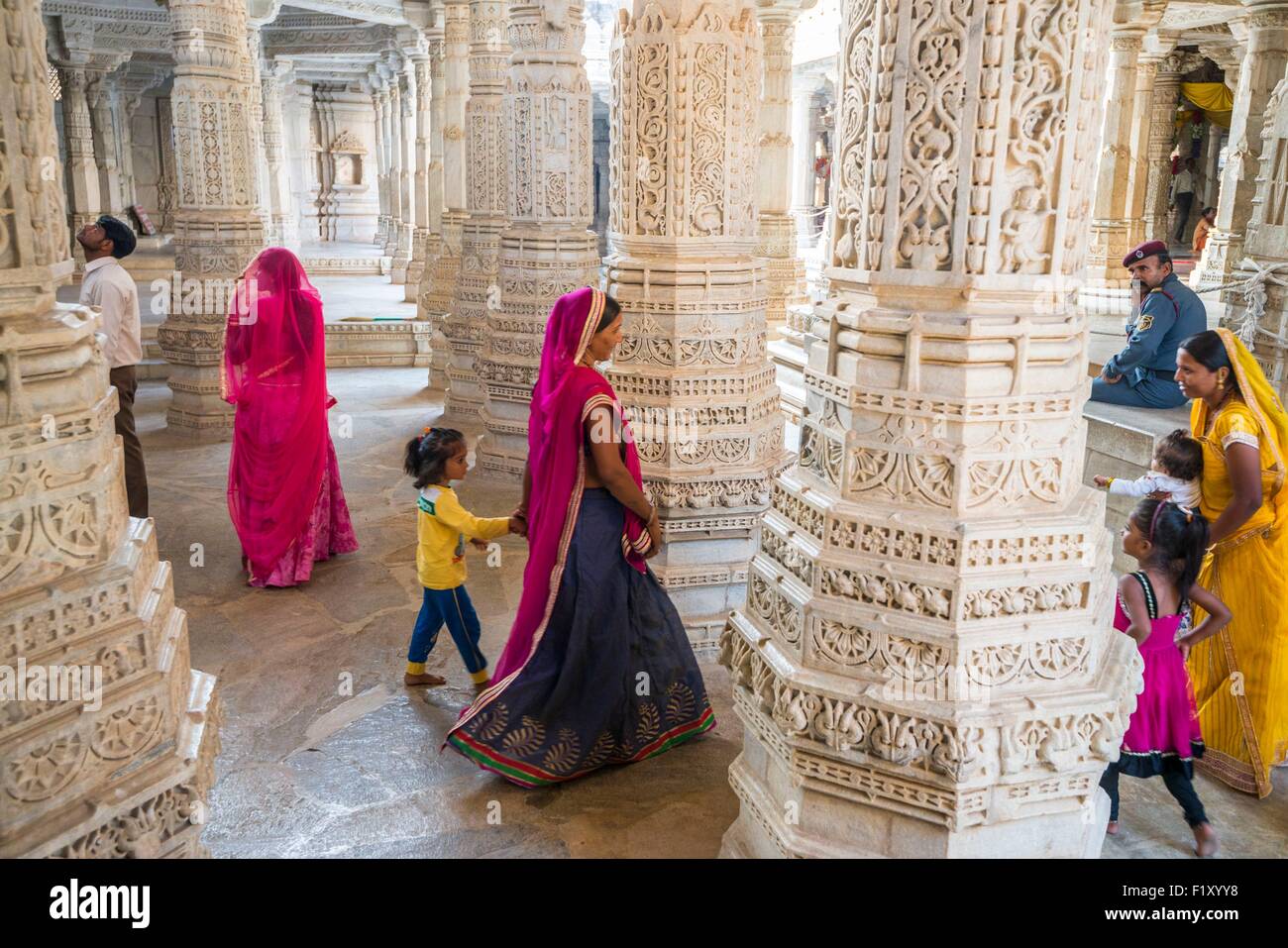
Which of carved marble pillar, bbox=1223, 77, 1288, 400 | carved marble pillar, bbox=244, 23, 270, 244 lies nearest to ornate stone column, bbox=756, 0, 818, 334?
carved marble pillar, bbox=244, 23, 270, 244

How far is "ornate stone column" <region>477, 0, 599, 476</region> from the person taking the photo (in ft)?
20.8

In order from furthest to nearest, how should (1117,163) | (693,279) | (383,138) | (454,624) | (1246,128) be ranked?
(383,138), (1117,163), (1246,128), (693,279), (454,624)

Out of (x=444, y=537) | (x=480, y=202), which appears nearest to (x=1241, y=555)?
(x=444, y=537)

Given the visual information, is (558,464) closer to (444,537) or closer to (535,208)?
(444,537)

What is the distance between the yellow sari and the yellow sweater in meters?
2.51

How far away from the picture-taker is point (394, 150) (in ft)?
65.1

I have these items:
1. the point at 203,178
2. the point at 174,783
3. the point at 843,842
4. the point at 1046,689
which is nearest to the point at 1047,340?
the point at 1046,689

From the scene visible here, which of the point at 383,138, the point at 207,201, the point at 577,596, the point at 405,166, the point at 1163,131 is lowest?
the point at 577,596

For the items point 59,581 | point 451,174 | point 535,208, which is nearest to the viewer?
point 59,581

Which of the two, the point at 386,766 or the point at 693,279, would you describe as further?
the point at 693,279

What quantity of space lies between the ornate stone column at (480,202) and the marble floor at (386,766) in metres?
3.36

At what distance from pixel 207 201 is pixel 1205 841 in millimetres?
8016

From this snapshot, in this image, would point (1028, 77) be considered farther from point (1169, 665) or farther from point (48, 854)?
point (48, 854)

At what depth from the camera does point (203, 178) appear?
794cm
